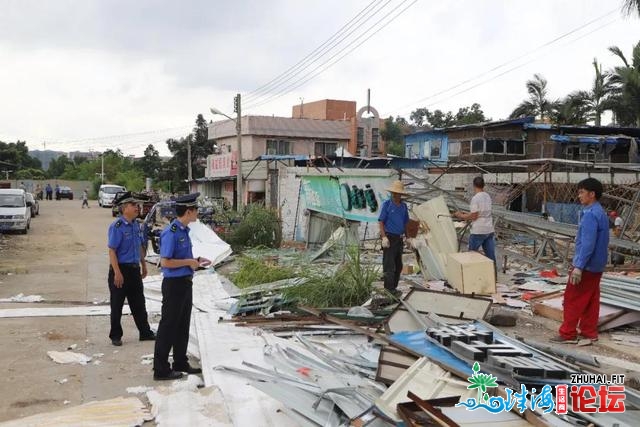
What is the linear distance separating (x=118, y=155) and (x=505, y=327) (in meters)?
76.1

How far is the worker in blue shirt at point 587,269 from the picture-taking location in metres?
6.30

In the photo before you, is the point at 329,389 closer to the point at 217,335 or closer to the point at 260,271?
the point at 217,335

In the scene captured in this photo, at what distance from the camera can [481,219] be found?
9.64m

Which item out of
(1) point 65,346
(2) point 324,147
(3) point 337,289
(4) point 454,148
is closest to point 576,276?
(3) point 337,289

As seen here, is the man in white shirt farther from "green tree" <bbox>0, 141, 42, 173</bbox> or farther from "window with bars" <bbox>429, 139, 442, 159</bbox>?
"green tree" <bbox>0, 141, 42, 173</bbox>

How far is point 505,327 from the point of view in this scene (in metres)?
7.26

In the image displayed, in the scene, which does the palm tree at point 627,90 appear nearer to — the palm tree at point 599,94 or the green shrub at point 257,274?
the palm tree at point 599,94

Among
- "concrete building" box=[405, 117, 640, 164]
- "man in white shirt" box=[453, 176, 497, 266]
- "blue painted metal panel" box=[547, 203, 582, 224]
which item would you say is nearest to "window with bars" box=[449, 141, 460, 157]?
"concrete building" box=[405, 117, 640, 164]

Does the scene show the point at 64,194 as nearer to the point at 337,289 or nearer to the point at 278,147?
the point at 278,147

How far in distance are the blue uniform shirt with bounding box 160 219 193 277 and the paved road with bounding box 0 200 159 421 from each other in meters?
1.09

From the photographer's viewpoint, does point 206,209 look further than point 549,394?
Yes

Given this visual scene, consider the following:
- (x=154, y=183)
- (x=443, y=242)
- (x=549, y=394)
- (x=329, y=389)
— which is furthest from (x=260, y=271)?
(x=154, y=183)

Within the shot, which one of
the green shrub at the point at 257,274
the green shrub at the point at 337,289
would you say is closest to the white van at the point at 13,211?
the green shrub at the point at 257,274

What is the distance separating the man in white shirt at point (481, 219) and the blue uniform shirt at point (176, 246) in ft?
17.7
